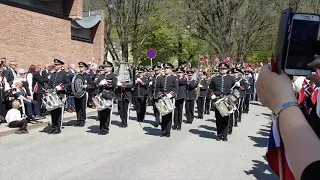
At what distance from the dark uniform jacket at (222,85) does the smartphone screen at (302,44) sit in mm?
9079

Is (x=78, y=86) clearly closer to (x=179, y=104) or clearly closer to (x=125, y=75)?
(x=179, y=104)

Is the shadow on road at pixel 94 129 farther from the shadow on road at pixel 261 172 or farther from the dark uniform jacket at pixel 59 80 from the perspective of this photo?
the shadow on road at pixel 261 172

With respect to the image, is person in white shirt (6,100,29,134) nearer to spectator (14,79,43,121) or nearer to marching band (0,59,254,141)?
marching band (0,59,254,141)

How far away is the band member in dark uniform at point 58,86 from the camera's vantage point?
10.3 meters

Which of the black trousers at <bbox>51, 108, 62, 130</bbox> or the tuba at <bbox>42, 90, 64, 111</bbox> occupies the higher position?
the tuba at <bbox>42, 90, 64, 111</bbox>

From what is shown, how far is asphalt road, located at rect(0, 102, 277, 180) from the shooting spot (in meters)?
6.38

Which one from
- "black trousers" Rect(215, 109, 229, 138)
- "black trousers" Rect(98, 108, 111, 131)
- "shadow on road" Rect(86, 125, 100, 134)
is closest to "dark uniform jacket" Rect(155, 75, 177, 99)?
"black trousers" Rect(215, 109, 229, 138)

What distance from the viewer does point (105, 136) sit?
32.7 feet

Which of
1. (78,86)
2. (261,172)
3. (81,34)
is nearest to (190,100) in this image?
(78,86)

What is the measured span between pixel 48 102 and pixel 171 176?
5.05m

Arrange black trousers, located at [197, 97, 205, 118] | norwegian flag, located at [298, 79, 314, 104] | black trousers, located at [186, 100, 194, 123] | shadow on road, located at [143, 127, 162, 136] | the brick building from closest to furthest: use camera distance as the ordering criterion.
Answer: norwegian flag, located at [298, 79, 314, 104], shadow on road, located at [143, 127, 162, 136], black trousers, located at [186, 100, 194, 123], the brick building, black trousers, located at [197, 97, 205, 118]

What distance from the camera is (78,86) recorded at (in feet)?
36.1

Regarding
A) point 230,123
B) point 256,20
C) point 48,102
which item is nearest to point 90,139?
point 48,102

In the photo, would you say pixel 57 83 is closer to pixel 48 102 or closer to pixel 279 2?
pixel 48 102
